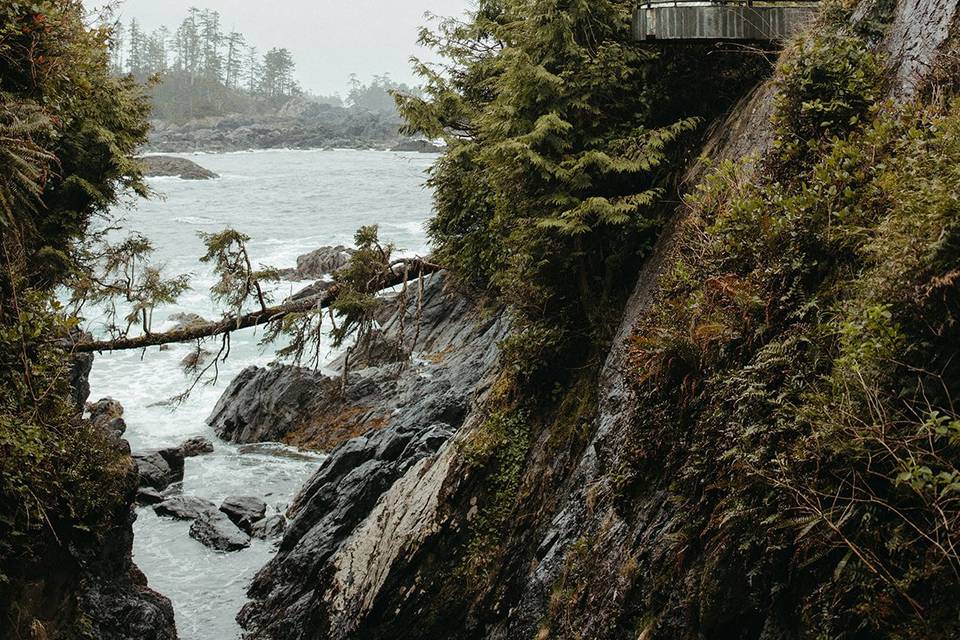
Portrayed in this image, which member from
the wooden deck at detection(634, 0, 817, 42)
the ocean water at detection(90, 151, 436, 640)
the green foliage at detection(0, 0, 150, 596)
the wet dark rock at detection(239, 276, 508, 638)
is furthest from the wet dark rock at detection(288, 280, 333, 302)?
the wooden deck at detection(634, 0, 817, 42)

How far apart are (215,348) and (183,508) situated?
14.9 meters

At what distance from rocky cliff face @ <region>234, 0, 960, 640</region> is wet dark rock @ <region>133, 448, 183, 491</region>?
21.8 ft

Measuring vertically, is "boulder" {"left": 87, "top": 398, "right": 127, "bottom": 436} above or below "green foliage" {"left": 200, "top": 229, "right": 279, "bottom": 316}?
Result: below

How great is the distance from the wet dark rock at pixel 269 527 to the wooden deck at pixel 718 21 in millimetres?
13634

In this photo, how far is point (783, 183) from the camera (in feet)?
23.9

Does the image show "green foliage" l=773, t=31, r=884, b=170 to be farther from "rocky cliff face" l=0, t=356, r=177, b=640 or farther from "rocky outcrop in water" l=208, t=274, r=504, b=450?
"rocky outcrop in water" l=208, t=274, r=504, b=450

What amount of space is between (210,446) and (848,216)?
67.8 feet

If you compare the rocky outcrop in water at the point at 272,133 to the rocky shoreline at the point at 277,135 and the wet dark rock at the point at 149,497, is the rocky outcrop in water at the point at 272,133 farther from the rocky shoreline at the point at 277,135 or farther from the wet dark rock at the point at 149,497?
the wet dark rock at the point at 149,497

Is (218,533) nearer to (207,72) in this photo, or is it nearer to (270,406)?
(270,406)

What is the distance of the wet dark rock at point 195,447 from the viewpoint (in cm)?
2214

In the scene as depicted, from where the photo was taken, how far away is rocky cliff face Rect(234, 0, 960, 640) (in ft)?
20.3

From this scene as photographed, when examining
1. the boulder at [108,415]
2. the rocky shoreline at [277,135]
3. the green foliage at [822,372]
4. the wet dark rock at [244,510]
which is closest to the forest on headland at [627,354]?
the green foliage at [822,372]

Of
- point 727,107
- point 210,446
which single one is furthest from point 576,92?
point 210,446

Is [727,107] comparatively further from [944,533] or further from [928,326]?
[944,533]
